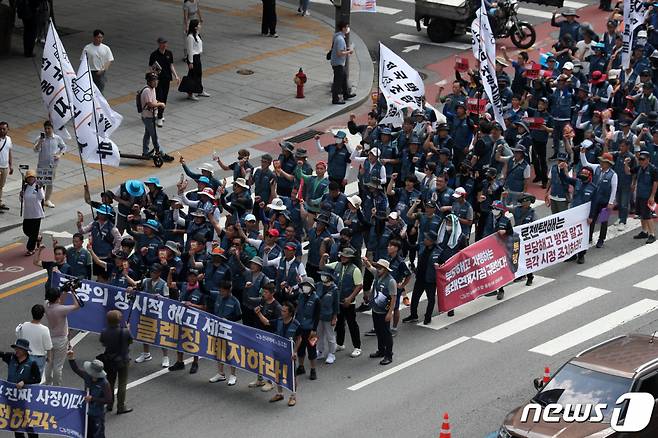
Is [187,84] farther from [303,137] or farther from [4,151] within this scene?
[4,151]

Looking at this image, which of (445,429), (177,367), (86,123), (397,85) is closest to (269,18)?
(397,85)

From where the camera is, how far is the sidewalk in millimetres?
27438

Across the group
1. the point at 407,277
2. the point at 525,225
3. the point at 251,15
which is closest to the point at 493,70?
the point at 525,225

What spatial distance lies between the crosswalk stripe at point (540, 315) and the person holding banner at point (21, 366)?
670 cm

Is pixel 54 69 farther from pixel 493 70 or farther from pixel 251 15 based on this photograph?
pixel 251 15

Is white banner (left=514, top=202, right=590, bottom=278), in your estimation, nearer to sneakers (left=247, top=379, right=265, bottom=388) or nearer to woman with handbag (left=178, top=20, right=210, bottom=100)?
sneakers (left=247, top=379, right=265, bottom=388)

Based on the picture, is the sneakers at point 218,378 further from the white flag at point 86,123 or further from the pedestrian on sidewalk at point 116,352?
the white flag at point 86,123

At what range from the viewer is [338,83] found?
3141 centimetres

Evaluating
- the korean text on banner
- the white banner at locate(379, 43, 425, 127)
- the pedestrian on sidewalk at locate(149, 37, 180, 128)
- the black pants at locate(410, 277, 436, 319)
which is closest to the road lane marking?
the black pants at locate(410, 277, 436, 319)

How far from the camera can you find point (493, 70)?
2472 cm

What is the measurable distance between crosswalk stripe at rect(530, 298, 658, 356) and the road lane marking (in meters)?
1.14

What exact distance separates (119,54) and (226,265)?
16.1 metres

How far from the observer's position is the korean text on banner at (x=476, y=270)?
67.9ft

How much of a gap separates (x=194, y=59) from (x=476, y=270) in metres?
12.1
